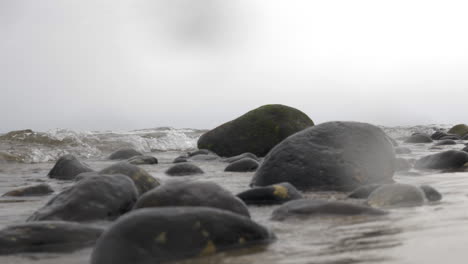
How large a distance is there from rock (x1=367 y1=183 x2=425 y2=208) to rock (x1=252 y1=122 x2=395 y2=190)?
0.80 m

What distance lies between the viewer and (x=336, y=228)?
1920 millimetres

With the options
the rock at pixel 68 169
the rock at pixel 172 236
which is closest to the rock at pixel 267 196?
the rock at pixel 172 236

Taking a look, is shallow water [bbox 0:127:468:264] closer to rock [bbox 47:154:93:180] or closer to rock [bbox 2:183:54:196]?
rock [bbox 2:183:54:196]

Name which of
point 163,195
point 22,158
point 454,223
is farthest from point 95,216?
point 22,158

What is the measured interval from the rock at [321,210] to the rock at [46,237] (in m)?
0.88

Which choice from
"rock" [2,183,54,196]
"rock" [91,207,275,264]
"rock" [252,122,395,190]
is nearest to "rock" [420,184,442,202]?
"rock" [252,122,395,190]

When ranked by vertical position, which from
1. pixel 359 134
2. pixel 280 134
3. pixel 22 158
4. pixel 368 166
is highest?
pixel 359 134

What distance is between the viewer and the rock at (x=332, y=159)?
11.4 feet

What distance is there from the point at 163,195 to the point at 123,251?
2.13ft

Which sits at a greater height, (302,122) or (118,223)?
(118,223)

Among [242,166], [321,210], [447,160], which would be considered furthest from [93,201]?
[447,160]

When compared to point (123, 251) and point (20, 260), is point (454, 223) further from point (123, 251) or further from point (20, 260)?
point (20, 260)

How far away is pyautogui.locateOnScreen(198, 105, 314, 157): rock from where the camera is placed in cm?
794

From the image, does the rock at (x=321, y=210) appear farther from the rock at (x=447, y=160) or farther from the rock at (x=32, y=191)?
the rock at (x=447, y=160)
